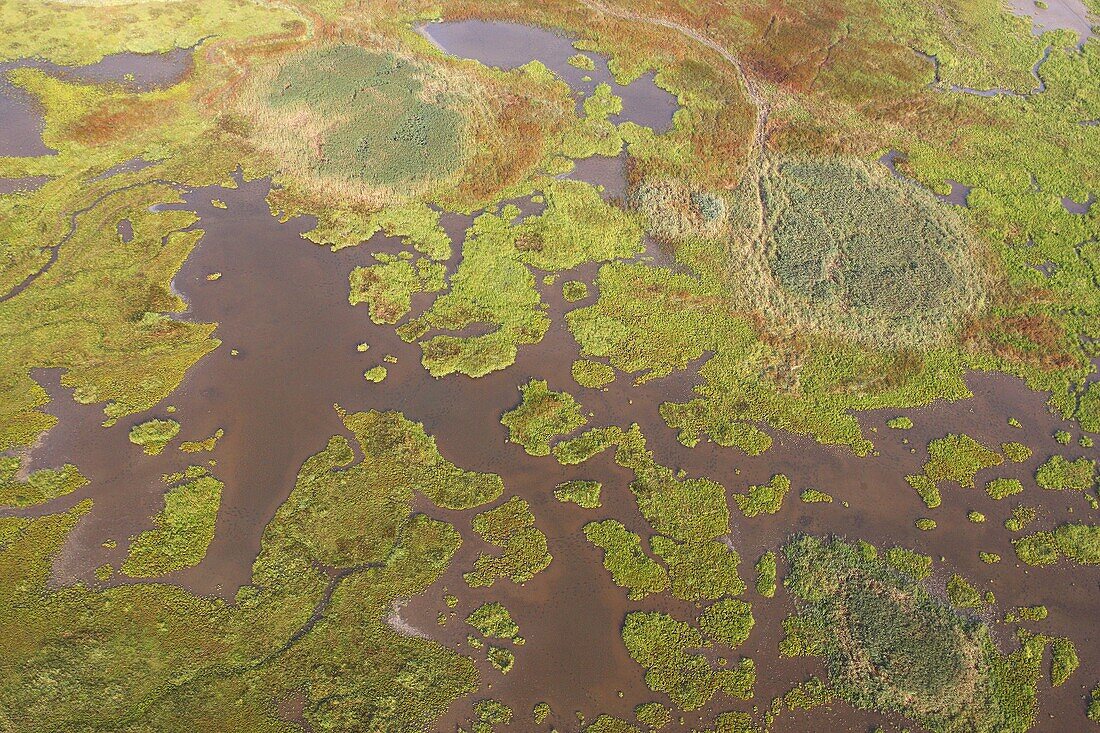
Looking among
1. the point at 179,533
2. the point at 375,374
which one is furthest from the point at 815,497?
the point at 179,533

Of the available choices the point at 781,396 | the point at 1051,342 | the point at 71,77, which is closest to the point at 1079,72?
the point at 1051,342

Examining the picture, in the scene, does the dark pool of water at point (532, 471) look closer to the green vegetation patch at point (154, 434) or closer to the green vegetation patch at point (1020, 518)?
the green vegetation patch at point (1020, 518)

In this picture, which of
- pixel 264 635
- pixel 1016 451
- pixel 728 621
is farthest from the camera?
pixel 1016 451

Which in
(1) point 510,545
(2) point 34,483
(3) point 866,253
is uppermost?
(3) point 866,253

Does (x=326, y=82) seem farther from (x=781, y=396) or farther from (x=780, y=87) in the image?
(x=781, y=396)

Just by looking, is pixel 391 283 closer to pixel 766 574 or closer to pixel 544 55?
pixel 766 574

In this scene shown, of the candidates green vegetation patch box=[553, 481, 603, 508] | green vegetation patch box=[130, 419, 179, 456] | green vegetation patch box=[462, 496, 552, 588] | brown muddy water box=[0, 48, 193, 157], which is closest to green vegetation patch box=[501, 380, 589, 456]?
green vegetation patch box=[553, 481, 603, 508]
